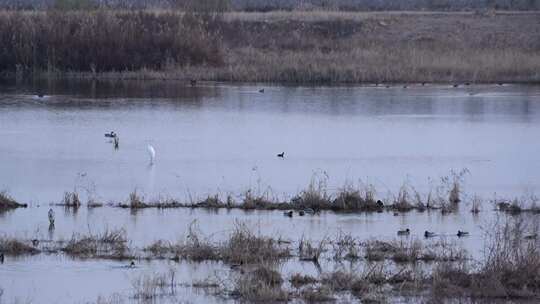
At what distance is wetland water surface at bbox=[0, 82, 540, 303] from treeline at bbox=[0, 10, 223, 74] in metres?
2.66

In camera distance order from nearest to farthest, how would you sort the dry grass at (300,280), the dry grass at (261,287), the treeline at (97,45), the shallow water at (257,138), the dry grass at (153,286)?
the dry grass at (261,287), the dry grass at (153,286), the dry grass at (300,280), the shallow water at (257,138), the treeline at (97,45)

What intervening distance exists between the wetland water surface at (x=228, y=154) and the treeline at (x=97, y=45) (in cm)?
266

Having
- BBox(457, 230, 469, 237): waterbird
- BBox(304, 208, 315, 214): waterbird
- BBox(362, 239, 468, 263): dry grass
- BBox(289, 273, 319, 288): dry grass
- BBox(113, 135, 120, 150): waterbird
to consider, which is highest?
BBox(113, 135, 120, 150): waterbird

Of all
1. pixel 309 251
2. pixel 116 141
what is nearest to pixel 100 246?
pixel 309 251

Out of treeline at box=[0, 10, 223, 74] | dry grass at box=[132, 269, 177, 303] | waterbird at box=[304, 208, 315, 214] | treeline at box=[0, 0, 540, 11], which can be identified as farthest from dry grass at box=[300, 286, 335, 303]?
treeline at box=[0, 0, 540, 11]

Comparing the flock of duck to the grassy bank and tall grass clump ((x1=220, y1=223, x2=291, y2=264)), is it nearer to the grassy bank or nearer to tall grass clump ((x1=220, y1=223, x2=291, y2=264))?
tall grass clump ((x1=220, y1=223, x2=291, y2=264))

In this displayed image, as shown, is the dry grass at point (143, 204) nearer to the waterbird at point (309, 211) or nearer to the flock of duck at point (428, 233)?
the waterbird at point (309, 211)

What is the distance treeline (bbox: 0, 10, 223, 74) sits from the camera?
1587 inches

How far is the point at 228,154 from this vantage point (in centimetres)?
2248

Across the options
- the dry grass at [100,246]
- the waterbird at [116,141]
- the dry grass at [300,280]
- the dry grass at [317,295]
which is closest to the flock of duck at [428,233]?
the dry grass at [300,280]

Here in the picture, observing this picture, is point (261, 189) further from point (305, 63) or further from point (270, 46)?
point (270, 46)

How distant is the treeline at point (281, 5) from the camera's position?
178ft

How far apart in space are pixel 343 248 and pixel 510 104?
2102 centimetres

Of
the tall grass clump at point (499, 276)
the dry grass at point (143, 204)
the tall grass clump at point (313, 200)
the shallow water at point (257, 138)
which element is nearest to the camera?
the tall grass clump at point (499, 276)
